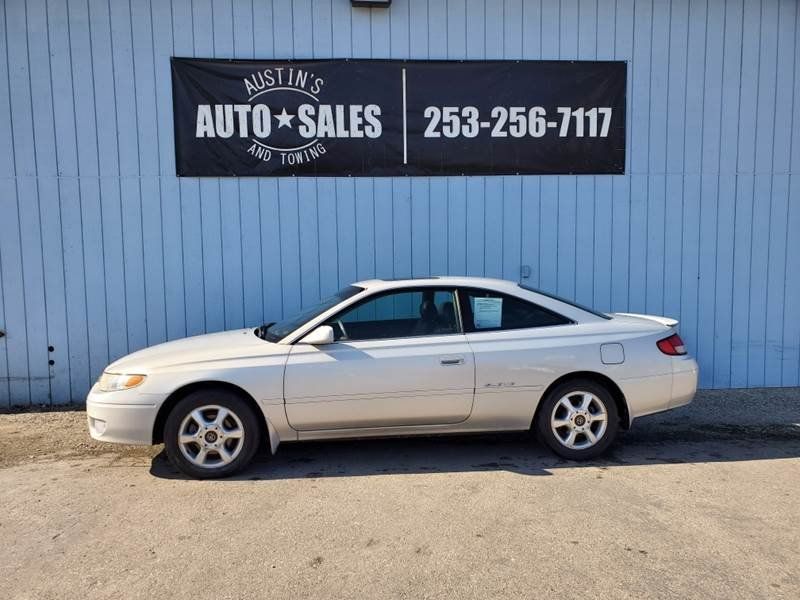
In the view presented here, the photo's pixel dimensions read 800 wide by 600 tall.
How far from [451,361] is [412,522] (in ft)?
4.46

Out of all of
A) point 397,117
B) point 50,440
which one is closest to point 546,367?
point 397,117

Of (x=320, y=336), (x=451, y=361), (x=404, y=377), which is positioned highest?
(x=320, y=336)

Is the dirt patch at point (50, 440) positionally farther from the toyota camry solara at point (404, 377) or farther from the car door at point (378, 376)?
the car door at point (378, 376)

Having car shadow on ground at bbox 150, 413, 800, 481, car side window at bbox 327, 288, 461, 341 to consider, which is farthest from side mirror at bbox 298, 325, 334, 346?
car shadow on ground at bbox 150, 413, 800, 481

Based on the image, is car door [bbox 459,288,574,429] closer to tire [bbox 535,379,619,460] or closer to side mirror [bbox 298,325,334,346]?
tire [bbox 535,379,619,460]

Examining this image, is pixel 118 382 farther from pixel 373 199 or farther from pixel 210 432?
pixel 373 199

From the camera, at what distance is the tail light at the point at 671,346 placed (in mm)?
5113

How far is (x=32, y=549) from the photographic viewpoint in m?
3.59

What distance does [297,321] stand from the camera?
5.19 metres

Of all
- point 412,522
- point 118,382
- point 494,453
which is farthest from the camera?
point 494,453

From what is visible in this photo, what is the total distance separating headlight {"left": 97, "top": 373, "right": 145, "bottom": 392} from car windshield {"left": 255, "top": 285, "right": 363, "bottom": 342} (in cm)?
101

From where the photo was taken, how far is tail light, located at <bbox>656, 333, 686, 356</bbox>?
16.8ft

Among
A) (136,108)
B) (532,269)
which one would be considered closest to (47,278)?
(136,108)

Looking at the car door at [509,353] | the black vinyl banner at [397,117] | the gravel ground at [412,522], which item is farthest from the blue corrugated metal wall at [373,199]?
the car door at [509,353]
